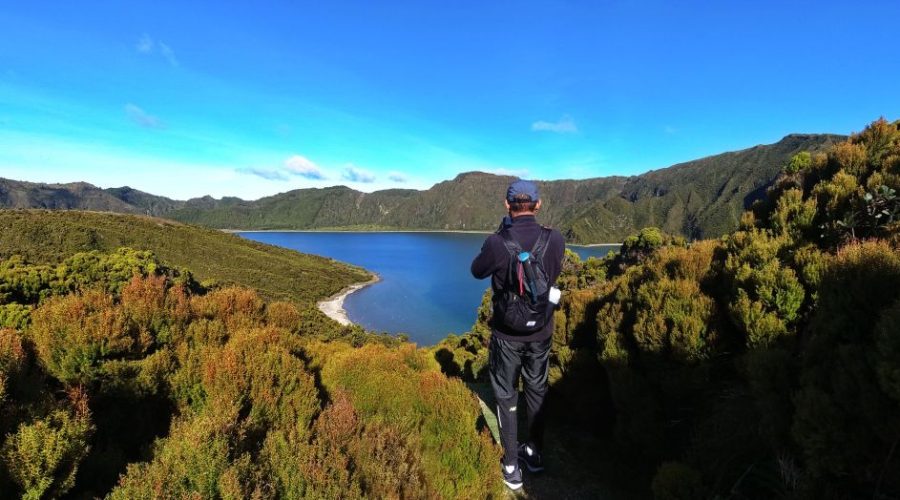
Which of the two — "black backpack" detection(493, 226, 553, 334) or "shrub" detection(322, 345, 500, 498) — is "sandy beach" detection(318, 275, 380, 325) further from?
"black backpack" detection(493, 226, 553, 334)

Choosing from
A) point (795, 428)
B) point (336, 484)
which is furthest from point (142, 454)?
point (795, 428)

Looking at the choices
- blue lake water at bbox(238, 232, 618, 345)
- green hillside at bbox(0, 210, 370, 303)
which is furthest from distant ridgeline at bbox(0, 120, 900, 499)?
green hillside at bbox(0, 210, 370, 303)

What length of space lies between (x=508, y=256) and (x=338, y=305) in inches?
3045

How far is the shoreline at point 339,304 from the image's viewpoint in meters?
65.6

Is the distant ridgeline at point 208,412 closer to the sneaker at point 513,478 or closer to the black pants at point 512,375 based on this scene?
the black pants at point 512,375

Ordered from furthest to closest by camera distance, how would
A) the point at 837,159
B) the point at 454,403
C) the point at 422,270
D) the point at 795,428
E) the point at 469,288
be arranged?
the point at 422,270
the point at 469,288
the point at 837,159
the point at 454,403
the point at 795,428

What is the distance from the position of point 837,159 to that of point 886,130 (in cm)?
50

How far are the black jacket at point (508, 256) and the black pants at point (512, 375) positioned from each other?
107 mm

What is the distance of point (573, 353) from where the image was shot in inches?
220

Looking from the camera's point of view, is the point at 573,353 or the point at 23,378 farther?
the point at 573,353

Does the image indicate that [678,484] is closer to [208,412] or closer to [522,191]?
[522,191]

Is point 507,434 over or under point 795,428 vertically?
under

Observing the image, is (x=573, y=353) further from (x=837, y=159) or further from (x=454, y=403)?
(x=837, y=159)

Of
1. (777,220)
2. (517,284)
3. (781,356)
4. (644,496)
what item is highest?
(777,220)
